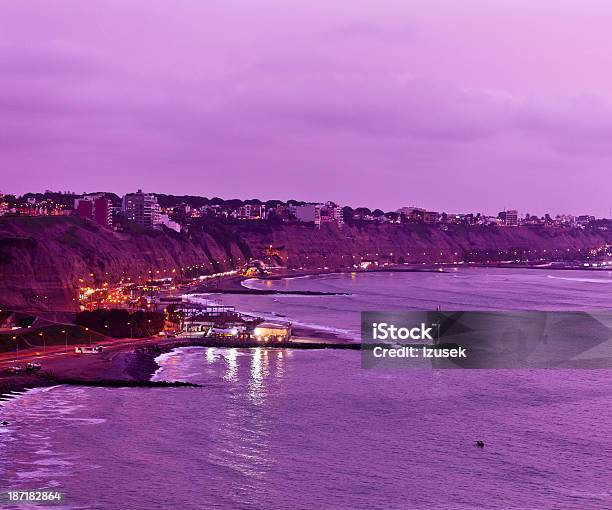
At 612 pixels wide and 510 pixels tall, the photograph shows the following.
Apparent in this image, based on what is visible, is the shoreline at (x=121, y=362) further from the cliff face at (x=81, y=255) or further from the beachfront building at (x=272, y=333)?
the cliff face at (x=81, y=255)

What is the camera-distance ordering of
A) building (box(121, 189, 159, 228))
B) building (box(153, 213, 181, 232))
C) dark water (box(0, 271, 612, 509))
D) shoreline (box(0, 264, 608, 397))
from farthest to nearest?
1. building (box(121, 189, 159, 228))
2. building (box(153, 213, 181, 232))
3. shoreline (box(0, 264, 608, 397))
4. dark water (box(0, 271, 612, 509))

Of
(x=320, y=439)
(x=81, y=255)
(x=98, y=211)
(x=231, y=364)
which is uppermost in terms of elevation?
(x=98, y=211)

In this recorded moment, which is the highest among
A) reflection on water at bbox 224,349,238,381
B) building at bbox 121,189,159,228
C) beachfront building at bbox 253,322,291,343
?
building at bbox 121,189,159,228

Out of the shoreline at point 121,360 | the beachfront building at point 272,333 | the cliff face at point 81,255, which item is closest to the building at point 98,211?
the cliff face at point 81,255

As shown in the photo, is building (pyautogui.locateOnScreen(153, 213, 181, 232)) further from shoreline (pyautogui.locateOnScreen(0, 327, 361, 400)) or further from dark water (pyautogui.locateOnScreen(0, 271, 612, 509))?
dark water (pyautogui.locateOnScreen(0, 271, 612, 509))

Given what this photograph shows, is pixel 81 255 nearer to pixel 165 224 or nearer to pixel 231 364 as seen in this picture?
pixel 231 364

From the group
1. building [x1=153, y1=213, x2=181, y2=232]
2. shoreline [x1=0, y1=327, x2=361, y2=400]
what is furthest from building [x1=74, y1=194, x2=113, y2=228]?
shoreline [x1=0, y1=327, x2=361, y2=400]

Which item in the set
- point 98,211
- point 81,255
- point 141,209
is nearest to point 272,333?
point 81,255
